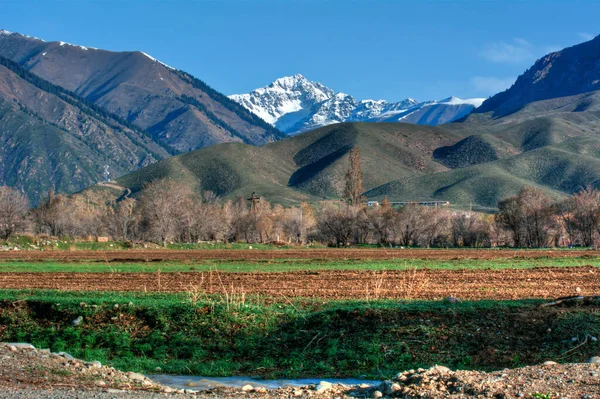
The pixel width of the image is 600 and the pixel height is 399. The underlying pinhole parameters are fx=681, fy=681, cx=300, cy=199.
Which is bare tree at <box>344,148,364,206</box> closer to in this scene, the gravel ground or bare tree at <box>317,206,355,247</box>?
bare tree at <box>317,206,355,247</box>

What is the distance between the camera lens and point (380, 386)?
12.8 metres

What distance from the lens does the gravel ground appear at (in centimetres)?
1165

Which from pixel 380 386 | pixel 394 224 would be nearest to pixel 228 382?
pixel 380 386

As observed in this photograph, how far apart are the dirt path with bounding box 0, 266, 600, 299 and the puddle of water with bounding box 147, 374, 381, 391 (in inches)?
285

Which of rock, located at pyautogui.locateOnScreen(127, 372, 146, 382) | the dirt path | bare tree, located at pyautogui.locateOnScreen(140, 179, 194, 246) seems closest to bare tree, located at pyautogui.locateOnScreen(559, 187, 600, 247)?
the dirt path

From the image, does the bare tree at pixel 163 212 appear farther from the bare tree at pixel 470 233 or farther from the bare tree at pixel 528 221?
the bare tree at pixel 528 221

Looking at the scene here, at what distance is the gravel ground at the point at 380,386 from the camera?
1165 cm

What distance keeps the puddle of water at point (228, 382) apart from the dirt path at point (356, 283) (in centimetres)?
723

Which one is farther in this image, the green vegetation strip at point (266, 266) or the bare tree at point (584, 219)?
the bare tree at point (584, 219)

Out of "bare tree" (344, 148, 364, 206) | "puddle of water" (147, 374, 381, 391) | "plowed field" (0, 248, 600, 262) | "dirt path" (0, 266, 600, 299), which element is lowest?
"puddle of water" (147, 374, 381, 391)

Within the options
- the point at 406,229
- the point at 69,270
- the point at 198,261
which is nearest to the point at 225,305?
the point at 69,270

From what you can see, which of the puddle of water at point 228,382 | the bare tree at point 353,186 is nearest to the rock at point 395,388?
the puddle of water at point 228,382

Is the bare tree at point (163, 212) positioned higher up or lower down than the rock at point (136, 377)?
higher up

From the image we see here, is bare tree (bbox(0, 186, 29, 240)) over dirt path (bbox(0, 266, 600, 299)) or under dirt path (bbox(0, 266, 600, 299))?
over
